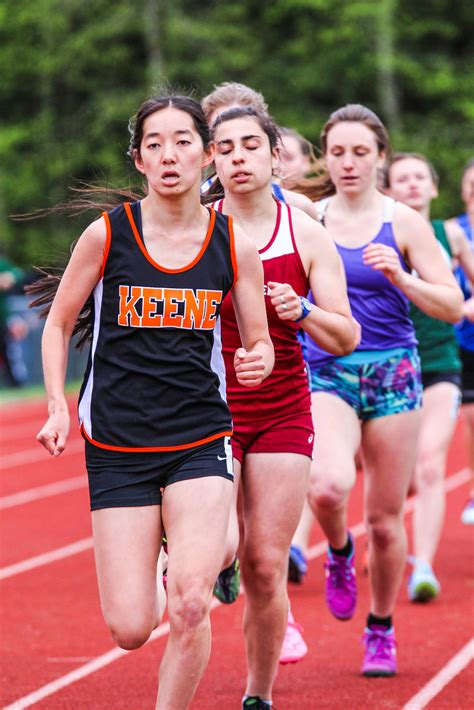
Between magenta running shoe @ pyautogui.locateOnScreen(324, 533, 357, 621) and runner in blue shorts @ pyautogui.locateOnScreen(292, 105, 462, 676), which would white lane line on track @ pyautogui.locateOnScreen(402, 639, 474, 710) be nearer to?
runner in blue shorts @ pyautogui.locateOnScreen(292, 105, 462, 676)

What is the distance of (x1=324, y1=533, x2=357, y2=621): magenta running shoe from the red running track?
269mm

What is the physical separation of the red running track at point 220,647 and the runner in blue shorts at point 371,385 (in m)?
0.33

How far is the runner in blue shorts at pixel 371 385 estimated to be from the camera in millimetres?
5754

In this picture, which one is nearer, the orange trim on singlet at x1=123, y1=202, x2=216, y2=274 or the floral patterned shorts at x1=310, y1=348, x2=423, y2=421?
the orange trim on singlet at x1=123, y1=202, x2=216, y2=274

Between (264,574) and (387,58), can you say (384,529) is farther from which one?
(387,58)

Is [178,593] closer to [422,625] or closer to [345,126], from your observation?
[345,126]

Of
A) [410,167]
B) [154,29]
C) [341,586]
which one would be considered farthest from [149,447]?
[154,29]

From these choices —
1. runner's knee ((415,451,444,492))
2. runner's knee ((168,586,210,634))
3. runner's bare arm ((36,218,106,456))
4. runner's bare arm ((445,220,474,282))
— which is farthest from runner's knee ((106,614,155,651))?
runner's bare arm ((445,220,474,282))

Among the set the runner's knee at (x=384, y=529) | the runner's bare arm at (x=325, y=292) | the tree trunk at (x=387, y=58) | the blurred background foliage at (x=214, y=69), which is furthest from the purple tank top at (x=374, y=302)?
the tree trunk at (x=387, y=58)

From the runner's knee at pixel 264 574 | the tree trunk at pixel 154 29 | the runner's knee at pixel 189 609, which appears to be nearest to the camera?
the runner's knee at pixel 189 609

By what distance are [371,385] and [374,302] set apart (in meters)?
0.35

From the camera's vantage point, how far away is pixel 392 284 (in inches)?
229

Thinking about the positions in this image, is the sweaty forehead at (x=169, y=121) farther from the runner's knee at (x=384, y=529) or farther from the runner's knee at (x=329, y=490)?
the runner's knee at (x=384, y=529)

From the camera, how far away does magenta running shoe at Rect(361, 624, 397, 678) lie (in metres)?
5.91
